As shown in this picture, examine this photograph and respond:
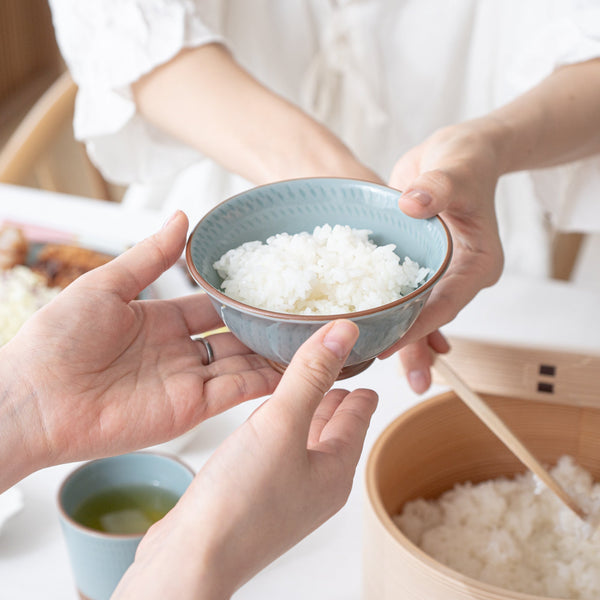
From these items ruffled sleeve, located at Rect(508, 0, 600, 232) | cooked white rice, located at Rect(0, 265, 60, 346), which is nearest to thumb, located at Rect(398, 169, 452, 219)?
ruffled sleeve, located at Rect(508, 0, 600, 232)

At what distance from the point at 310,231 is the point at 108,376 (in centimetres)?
32

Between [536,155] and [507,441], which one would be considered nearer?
[507,441]

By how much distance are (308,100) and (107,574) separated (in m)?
1.23

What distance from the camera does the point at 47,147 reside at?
1.99m

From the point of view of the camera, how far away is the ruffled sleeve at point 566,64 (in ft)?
4.38

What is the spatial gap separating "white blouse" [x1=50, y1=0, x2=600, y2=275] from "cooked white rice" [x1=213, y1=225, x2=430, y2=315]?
0.69 m

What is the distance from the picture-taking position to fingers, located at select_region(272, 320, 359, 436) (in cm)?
69

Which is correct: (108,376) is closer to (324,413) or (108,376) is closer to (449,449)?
(324,413)

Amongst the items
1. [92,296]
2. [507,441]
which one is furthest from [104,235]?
[507,441]

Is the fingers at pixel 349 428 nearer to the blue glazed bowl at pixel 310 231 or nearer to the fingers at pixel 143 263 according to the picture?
the blue glazed bowl at pixel 310 231

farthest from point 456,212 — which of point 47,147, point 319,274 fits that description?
point 47,147

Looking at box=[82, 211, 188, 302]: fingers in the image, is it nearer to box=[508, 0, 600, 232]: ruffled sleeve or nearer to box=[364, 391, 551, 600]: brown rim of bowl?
box=[364, 391, 551, 600]: brown rim of bowl

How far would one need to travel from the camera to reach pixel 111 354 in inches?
35.7

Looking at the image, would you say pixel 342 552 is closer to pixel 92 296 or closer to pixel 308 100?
pixel 92 296
